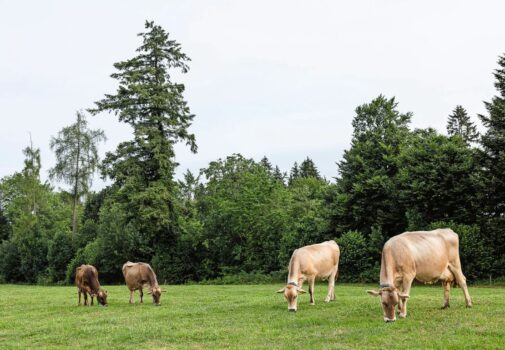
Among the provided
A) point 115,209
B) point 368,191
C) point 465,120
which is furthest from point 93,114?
point 465,120

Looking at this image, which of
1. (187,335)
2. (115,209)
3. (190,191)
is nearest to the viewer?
(187,335)

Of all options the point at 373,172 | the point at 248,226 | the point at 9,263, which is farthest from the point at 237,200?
the point at 9,263

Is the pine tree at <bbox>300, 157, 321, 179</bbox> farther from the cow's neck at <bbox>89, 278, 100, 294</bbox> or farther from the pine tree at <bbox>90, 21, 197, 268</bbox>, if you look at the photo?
the cow's neck at <bbox>89, 278, 100, 294</bbox>

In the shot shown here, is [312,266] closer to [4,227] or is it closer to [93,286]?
[93,286]

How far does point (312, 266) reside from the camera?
19.0m

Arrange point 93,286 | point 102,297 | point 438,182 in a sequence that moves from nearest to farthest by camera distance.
Result: point 102,297, point 93,286, point 438,182

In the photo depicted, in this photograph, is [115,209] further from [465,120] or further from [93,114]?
[465,120]

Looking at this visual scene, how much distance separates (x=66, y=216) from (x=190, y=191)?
22194mm

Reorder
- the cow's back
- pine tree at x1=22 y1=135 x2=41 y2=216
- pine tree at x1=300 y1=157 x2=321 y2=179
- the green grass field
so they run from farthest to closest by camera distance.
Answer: pine tree at x1=300 y1=157 x2=321 y2=179 → pine tree at x1=22 y1=135 x2=41 y2=216 → the cow's back → the green grass field

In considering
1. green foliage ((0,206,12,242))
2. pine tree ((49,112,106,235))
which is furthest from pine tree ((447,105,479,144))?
green foliage ((0,206,12,242))

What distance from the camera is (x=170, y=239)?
5025 cm

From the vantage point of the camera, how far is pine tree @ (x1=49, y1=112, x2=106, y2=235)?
6175 cm

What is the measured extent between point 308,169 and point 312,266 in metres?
107

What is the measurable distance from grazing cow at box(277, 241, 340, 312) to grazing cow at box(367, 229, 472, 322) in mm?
3970
